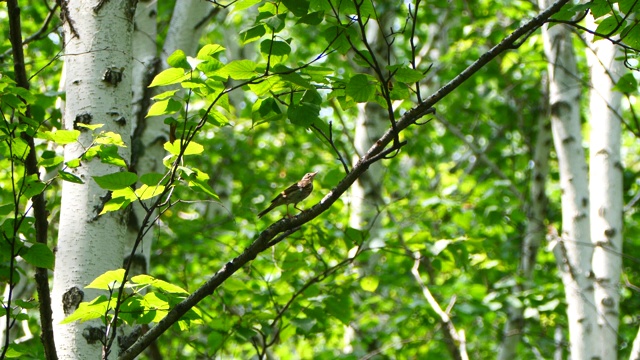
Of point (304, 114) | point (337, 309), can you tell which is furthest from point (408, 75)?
point (337, 309)

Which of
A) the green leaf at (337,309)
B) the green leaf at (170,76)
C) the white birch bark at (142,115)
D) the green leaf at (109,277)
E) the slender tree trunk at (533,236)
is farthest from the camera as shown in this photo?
the slender tree trunk at (533,236)

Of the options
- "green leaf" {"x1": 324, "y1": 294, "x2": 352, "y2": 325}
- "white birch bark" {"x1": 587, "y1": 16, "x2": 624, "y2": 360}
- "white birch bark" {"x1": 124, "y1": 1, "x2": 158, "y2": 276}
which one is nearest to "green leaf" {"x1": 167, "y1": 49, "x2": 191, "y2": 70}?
"white birch bark" {"x1": 124, "y1": 1, "x2": 158, "y2": 276}

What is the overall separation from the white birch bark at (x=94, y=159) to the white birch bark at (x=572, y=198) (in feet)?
9.39

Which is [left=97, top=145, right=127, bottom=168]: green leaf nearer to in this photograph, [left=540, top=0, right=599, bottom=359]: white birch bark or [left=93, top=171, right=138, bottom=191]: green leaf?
[left=93, top=171, right=138, bottom=191]: green leaf

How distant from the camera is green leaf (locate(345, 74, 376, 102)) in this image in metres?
1.72

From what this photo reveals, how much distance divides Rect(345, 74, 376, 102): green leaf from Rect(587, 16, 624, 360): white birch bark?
257cm

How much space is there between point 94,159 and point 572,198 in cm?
310

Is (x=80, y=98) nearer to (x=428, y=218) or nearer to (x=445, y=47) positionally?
(x=428, y=218)

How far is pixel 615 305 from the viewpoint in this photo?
382 cm

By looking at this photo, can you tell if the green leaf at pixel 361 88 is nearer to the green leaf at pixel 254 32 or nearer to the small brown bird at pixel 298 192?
the green leaf at pixel 254 32

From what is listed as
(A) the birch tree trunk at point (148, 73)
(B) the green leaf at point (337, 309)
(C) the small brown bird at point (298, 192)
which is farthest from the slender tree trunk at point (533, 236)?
(C) the small brown bird at point (298, 192)

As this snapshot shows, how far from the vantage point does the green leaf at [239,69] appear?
1.61 meters

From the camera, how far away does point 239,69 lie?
163 cm

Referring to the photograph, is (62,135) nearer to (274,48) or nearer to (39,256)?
(39,256)
